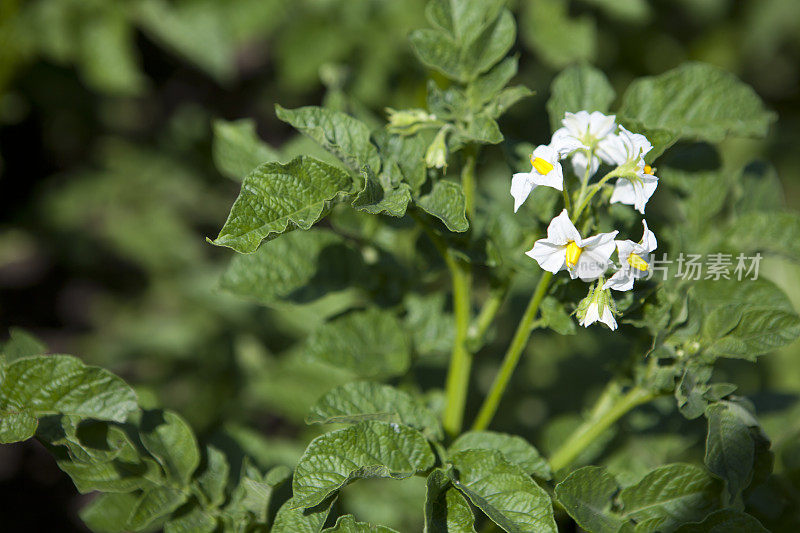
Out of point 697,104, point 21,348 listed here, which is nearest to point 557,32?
point 697,104

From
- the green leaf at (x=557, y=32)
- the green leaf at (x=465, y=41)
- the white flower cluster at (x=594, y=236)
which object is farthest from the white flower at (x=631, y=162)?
the green leaf at (x=557, y=32)

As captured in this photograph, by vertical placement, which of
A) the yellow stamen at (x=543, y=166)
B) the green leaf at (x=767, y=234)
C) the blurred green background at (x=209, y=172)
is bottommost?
the blurred green background at (x=209, y=172)

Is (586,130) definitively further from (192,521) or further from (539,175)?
(192,521)

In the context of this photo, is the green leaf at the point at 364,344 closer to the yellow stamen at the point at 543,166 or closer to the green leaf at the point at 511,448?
the green leaf at the point at 511,448

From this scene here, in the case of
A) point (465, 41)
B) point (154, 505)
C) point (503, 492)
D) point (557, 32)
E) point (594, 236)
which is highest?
point (465, 41)

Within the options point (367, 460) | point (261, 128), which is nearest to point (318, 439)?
point (367, 460)
